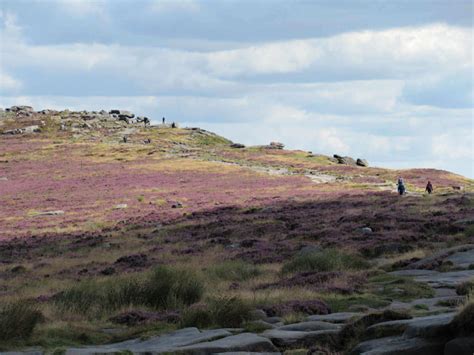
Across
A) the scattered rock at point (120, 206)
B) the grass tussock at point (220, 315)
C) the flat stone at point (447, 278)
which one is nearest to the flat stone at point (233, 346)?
the grass tussock at point (220, 315)

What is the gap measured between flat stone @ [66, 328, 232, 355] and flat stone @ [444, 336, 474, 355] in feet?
16.2

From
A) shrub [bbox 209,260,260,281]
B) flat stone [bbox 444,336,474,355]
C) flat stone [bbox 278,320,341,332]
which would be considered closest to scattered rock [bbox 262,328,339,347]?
flat stone [bbox 278,320,341,332]

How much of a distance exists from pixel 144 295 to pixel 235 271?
687 centimetres

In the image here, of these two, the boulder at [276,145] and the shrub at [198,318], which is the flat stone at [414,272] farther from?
the boulder at [276,145]

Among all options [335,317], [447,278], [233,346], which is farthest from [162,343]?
[447,278]

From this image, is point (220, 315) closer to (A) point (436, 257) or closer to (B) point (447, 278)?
(B) point (447, 278)

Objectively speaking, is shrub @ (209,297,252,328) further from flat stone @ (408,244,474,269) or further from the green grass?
flat stone @ (408,244,474,269)

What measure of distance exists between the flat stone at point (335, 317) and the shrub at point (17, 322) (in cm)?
599

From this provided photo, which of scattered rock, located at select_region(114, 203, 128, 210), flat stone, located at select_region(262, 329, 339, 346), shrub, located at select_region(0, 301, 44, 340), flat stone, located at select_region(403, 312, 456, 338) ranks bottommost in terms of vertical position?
scattered rock, located at select_region(114, 203, 128, 210)

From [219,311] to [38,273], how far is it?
1934cm

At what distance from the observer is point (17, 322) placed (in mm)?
15594

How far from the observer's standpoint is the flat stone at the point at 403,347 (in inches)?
447

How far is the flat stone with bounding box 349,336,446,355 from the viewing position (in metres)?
11.3

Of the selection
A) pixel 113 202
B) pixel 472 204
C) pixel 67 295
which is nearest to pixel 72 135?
pixel 113 202
